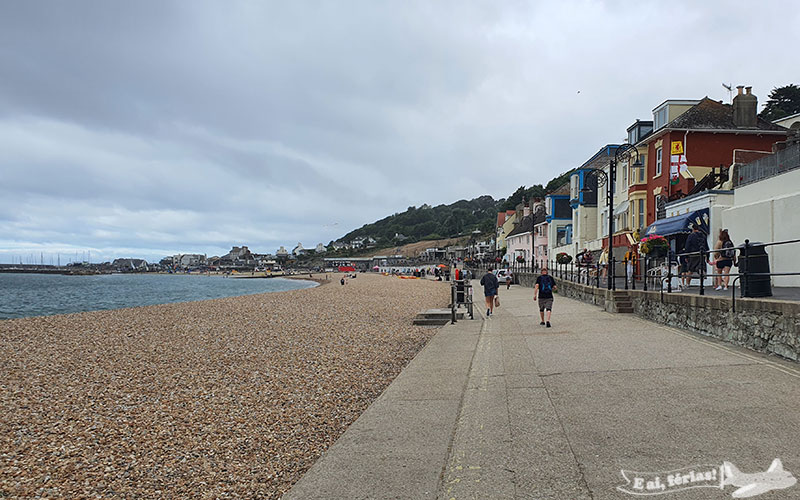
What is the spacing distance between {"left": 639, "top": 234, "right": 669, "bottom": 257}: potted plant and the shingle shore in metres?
8.59

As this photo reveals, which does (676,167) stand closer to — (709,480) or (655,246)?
(655,246)

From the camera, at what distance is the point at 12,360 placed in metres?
12.8

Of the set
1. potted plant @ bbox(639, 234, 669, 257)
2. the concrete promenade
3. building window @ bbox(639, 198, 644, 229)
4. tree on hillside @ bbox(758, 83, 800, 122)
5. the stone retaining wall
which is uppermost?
tree on hillside @ bbox(758, 83, 800, 122)

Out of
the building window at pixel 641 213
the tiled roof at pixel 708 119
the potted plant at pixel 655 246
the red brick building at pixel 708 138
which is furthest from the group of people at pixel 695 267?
the building window at pixel 641 213

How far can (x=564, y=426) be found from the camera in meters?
5.14

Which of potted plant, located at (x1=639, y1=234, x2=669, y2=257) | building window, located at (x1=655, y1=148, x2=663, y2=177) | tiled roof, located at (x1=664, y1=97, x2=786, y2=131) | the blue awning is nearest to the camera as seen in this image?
the blue awning

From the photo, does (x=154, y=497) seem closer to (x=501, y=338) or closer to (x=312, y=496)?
(x=312, y=496)

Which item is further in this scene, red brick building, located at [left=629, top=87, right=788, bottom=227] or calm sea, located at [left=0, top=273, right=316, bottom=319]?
calm sea, located at [left=0, top=273, right=316, bottom=319]

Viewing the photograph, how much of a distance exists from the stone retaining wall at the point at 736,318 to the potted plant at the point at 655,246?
3990 mm

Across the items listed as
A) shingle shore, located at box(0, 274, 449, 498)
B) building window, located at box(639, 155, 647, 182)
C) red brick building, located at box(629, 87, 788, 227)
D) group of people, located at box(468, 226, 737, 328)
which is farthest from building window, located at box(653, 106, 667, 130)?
shingle shore, located at box(0, 274, 449, 498)

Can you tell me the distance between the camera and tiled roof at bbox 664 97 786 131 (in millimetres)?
26891

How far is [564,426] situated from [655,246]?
1565cm

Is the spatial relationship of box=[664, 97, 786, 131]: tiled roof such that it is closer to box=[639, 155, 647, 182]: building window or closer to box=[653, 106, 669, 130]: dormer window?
box=[653, 106, 669, 130]: dormer window

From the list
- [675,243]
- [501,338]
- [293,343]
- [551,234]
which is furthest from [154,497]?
[551,234]
